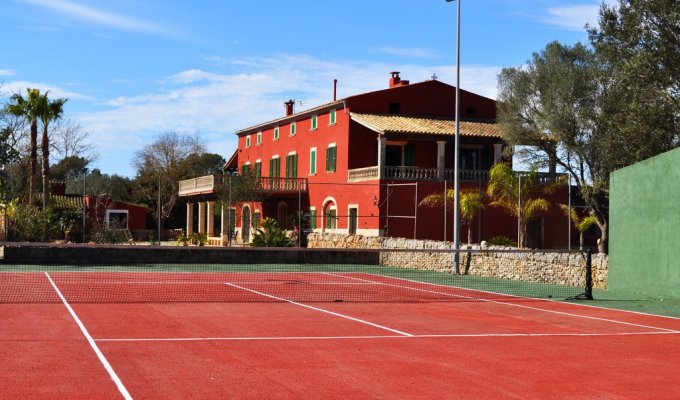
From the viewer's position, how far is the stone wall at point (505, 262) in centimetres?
2388

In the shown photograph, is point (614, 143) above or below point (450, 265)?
above

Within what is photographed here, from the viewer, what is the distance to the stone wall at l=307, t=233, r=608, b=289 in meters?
23.9

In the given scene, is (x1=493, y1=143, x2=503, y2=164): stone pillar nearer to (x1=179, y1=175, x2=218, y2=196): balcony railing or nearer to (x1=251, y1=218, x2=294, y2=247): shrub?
(x1=251, y1=218, x2=294, y2=247): shrub

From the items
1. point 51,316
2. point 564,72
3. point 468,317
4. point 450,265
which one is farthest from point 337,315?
point 564,72

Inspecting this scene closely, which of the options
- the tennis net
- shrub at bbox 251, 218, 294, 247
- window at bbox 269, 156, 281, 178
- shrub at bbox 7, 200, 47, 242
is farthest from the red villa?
shrub at bbox 7, 200, 47, 242

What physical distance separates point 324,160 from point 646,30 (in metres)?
22.1

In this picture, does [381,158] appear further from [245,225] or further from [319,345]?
[319,345]

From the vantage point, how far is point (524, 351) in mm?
12156

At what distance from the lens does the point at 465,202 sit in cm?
3588

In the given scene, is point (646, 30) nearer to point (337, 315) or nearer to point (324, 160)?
point (337, 315)

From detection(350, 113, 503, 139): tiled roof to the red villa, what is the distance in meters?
0.05

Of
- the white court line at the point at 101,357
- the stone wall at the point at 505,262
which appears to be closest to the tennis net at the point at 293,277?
the stone wall at the point at 505,262

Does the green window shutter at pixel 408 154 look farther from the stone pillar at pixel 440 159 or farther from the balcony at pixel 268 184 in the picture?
the balcony at pixel 268 184

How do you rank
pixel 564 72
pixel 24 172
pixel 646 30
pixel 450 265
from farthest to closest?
1. pixel 24 172
2. pixel 564 72
3. pixel 450 265
4. pixel 646 30
